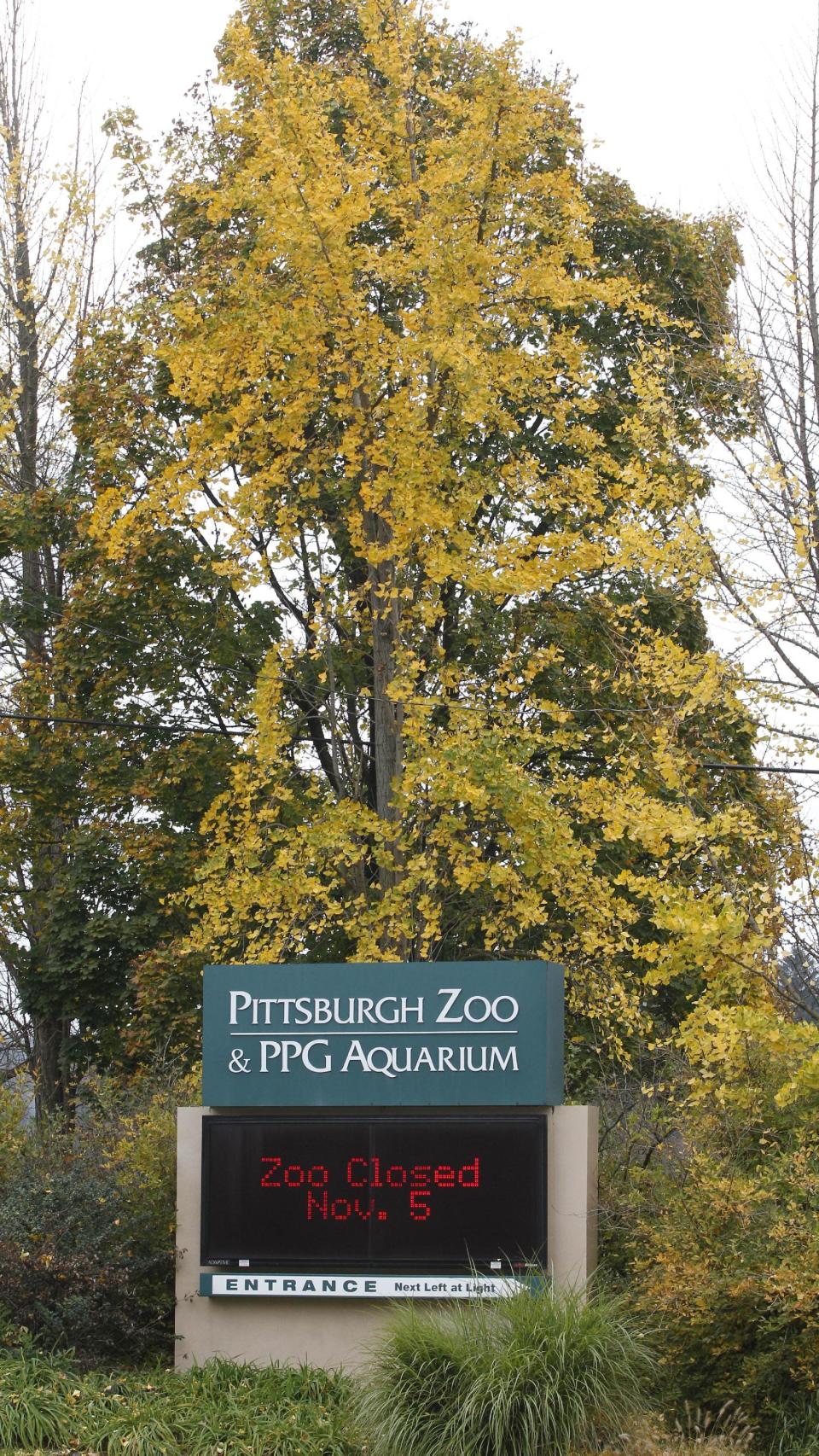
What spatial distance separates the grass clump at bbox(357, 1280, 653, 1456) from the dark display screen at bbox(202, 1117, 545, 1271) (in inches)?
37.5

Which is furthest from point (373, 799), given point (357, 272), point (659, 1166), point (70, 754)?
point (659, 1166)

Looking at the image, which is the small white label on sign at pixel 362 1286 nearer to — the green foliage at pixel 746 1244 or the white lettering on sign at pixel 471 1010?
the green foliage at pixel 746 1244

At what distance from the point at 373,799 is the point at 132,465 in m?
4.43

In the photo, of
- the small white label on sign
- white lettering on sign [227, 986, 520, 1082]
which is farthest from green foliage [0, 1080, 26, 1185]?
white lettering on sign [227, 986, 520, 1082]

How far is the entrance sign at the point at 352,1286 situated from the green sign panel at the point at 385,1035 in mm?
1026

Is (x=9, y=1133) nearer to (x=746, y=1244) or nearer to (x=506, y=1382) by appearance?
(x=506, y=1382)

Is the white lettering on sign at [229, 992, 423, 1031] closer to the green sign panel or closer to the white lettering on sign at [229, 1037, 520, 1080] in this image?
the green sign panel

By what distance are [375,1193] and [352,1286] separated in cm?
57

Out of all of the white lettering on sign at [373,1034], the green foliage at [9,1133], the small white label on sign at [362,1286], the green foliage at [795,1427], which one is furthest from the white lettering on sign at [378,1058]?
the green foliage at [795,1427]

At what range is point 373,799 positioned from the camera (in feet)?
59.5

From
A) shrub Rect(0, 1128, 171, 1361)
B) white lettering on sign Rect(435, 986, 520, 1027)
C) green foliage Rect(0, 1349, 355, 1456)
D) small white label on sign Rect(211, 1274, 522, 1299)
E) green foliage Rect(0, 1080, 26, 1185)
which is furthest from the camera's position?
green foliage Rect(0, 1080, 26, 1185)

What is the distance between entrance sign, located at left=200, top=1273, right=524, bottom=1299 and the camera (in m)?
9.81

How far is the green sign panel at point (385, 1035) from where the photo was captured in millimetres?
10203

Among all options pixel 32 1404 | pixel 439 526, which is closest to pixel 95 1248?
pixel 32 1404
